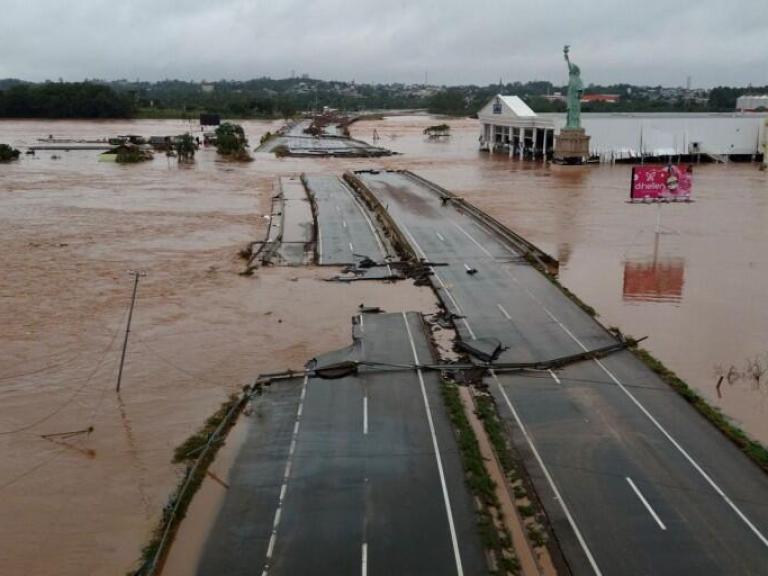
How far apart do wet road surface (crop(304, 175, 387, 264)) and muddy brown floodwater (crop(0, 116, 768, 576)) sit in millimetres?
2446

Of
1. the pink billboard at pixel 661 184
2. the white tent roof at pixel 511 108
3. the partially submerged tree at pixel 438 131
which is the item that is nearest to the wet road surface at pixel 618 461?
the pink billboard at pixel 661 184

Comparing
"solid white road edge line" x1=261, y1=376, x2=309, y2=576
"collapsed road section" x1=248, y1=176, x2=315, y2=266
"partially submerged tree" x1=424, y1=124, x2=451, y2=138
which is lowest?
"solid white road edge line" x1=261, y1=376, x2=309, y2=576

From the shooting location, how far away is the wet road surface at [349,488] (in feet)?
32.3

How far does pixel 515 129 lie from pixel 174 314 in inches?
2208

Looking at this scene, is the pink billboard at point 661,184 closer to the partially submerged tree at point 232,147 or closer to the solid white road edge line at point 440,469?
Result: the solid white road edge line at point 440,469

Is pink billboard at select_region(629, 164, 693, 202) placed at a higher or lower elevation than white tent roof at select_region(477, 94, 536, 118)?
lower

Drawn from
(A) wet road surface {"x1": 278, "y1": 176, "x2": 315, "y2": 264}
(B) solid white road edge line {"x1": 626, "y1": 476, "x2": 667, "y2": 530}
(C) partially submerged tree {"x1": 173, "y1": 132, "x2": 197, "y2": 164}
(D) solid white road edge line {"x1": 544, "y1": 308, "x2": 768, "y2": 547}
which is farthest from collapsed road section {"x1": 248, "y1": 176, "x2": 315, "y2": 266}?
(C) partially submerged tree {"x1": 173, "y1": 132, "x2": 197, "y2": 164}

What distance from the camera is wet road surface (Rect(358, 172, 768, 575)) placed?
398 inches

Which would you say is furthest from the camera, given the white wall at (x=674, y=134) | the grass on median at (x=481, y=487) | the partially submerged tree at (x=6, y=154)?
the white wall at (x=674, y=134)

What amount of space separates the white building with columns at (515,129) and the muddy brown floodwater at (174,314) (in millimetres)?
21618

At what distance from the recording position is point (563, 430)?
1338 centimetres

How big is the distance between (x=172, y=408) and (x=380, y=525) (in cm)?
594

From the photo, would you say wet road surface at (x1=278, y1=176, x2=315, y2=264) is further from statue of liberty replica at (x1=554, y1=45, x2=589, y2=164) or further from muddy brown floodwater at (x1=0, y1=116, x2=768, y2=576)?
statue of liberty replica at (x1=554, y1=45, x2=589, y2=164)

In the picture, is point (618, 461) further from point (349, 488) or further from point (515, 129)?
point (515, 129)
